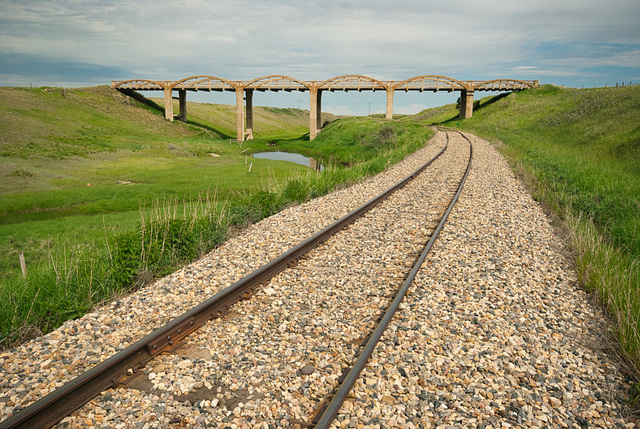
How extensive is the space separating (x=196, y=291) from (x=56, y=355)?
2132 mm

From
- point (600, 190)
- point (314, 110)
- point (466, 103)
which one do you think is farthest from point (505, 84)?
point (600, 190)

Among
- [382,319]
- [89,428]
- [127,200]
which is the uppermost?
[382,319]

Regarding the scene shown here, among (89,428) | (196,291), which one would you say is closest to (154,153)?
(196,291)

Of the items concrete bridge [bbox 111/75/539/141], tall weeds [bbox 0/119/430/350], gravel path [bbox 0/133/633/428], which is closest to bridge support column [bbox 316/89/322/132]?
concrete bridge [bbox 111/75/539/141]

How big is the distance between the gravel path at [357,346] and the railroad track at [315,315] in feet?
0.12

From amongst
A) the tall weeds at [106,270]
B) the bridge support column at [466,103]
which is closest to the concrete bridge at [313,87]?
the bridge support column at [466,103]

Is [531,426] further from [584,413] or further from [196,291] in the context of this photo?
[196,291]

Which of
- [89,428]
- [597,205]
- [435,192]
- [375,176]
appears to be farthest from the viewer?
[375,176]

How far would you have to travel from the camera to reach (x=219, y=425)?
3.88 metres

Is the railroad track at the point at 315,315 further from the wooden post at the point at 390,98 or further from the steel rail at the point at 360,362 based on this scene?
the wooden post at the point at 390,98

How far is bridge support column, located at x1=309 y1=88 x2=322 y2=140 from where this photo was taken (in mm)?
66750

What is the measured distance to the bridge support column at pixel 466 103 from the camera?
7339 cm

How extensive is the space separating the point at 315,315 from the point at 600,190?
12.9m

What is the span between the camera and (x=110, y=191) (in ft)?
77.6
